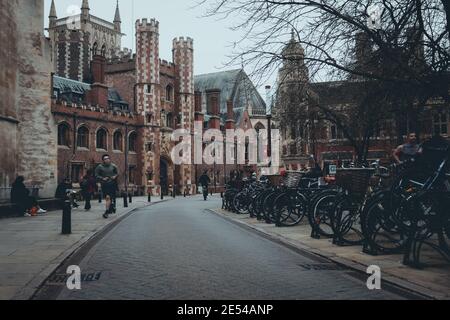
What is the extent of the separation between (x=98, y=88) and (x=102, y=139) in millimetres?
4595

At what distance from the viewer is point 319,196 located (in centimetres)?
944

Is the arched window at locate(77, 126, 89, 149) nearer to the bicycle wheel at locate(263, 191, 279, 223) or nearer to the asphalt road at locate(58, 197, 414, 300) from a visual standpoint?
the bicycle wheel at locate(263, 191, 279, 223)

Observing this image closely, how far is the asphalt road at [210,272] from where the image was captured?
4.89m

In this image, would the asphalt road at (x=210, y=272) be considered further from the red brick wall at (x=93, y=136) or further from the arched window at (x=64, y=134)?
the arched window at (x=64, y=134)

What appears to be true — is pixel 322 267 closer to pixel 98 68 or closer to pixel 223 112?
pixel 98 68

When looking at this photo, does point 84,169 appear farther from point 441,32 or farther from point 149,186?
point 441,32

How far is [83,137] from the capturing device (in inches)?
1561

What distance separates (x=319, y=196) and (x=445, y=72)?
3.21m

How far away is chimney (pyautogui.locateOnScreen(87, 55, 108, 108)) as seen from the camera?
42031mm

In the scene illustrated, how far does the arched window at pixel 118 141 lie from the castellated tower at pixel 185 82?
918 centimetres

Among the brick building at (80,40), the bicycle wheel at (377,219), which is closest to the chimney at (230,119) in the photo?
the brick building at (80,40)

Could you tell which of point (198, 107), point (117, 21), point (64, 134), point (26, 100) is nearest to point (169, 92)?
point (198, 107)
